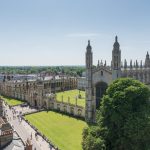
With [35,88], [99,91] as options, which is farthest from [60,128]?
[35,88]

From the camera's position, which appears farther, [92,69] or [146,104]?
[92,69]

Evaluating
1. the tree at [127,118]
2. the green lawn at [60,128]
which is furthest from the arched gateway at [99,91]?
the tree at [127,118]

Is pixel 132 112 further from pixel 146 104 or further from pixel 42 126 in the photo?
pixel 42 126

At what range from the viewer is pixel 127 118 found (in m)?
25.1

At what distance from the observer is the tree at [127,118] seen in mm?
24281

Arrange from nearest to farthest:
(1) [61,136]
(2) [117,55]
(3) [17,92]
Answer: (1) [61,136]
(2) [117,55]
(3) [17,92]

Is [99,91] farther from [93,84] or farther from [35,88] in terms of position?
[35,88]

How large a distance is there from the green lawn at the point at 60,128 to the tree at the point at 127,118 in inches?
294

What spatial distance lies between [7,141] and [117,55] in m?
24.0

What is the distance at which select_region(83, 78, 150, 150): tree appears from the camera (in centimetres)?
2428

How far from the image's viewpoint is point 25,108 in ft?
191

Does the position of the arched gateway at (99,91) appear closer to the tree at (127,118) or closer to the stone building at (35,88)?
the tree at (127,118)

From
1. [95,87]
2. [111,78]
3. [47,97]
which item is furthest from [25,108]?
[111,78]

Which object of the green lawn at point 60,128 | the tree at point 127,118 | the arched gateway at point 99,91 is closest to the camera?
the tree at point 127,118
